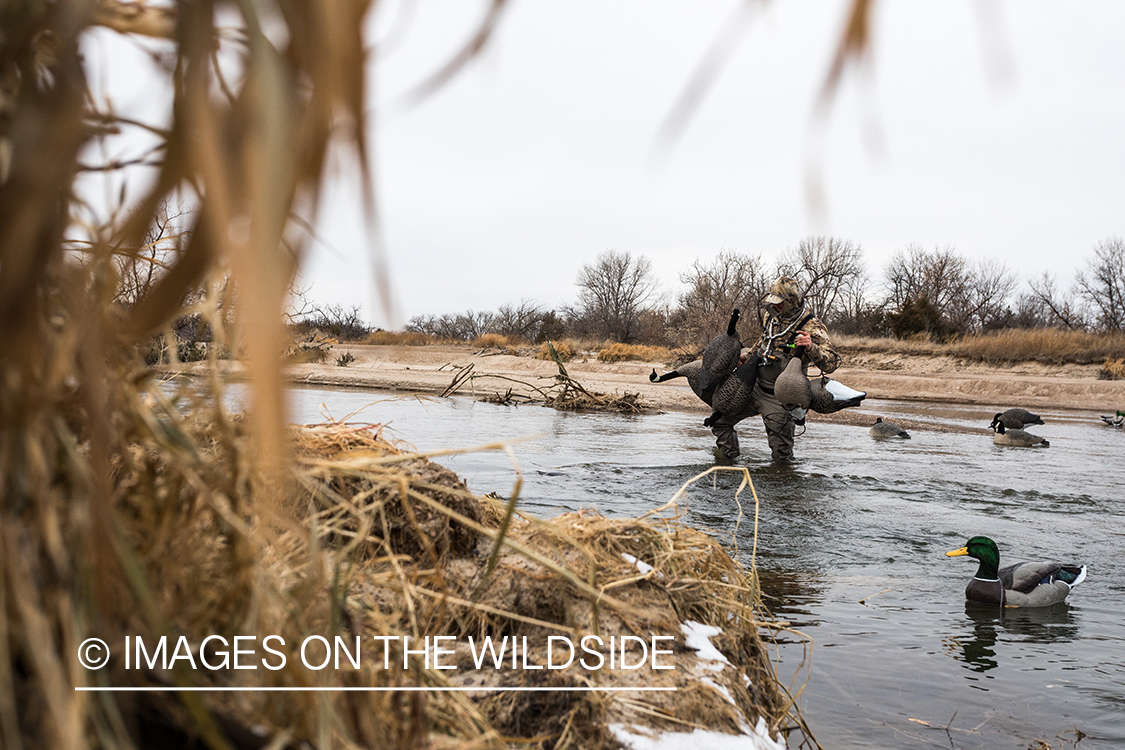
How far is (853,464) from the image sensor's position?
11484 millimetres

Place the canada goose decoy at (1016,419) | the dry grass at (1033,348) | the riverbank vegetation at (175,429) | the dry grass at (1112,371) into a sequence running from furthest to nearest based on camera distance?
the dry grass at (1033,348)
the dry grass at (1112,371)
the canada goose decoy at (1016,419)
the riverbank vegetation at (175,429)

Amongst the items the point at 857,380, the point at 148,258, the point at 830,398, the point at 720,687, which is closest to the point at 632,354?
the point at 857,380

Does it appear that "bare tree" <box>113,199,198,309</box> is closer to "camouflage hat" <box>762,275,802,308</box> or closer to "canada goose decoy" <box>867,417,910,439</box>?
"camouflage hat" <box>762,275,802,308</box>

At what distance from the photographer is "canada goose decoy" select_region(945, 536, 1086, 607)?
5.43 metres

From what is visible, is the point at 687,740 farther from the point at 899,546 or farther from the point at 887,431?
the point at 887,431

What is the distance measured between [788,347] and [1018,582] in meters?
5.88

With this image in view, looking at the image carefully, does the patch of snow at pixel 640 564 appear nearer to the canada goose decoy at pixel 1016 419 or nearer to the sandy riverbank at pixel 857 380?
the canada goose decoy at pixel 1016 419

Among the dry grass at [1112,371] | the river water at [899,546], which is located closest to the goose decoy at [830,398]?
the river water at [899,546]

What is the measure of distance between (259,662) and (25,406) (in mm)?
501

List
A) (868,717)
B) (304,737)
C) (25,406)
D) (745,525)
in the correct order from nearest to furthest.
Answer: (25,406) < (304,737) < (868,717) < (745,525)

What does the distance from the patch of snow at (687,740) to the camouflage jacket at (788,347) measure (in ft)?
31.1

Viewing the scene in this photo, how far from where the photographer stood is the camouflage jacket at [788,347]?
432 inches

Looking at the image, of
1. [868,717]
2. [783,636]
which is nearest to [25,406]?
[868,717]

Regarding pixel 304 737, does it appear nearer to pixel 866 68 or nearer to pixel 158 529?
pixel 158 529
